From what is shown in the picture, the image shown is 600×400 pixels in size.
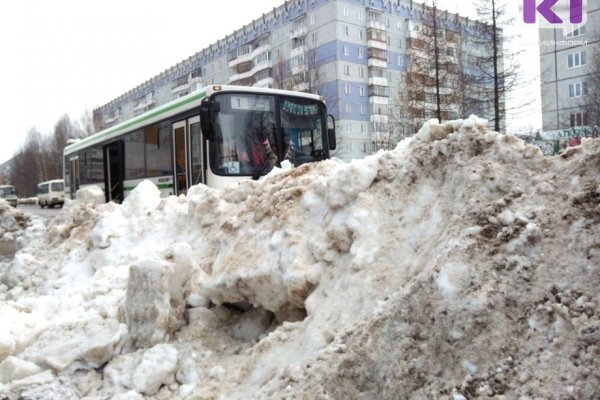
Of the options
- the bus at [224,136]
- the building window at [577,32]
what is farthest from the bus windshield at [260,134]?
the building window at [577,32]

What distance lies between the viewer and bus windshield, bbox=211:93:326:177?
982 centimetres

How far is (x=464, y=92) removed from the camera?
19562mm

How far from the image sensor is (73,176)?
61.1 ft

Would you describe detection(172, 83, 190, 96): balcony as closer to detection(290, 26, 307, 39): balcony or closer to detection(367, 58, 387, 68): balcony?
detection(290, 26, 307, 39): balcony

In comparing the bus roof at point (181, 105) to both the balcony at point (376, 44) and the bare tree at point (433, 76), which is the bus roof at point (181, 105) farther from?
the balcony at point (376, 44)

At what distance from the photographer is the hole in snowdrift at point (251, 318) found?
4.06 metres

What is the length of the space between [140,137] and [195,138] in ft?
9.46

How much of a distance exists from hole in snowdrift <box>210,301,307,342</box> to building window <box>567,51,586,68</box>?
39.2m

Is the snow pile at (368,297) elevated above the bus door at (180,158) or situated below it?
below

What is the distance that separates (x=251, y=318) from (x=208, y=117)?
5800mm

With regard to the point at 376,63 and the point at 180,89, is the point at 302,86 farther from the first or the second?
the point at 180,89

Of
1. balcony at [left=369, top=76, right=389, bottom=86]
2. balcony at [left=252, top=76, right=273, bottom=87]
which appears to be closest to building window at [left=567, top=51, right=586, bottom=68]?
balcony at [left=369, top=76, right=389, bottom=86]

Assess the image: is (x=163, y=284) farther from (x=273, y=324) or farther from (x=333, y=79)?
(x=333, y=79)

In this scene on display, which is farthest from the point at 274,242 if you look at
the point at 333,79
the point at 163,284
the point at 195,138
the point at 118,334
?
the point at 333,79
